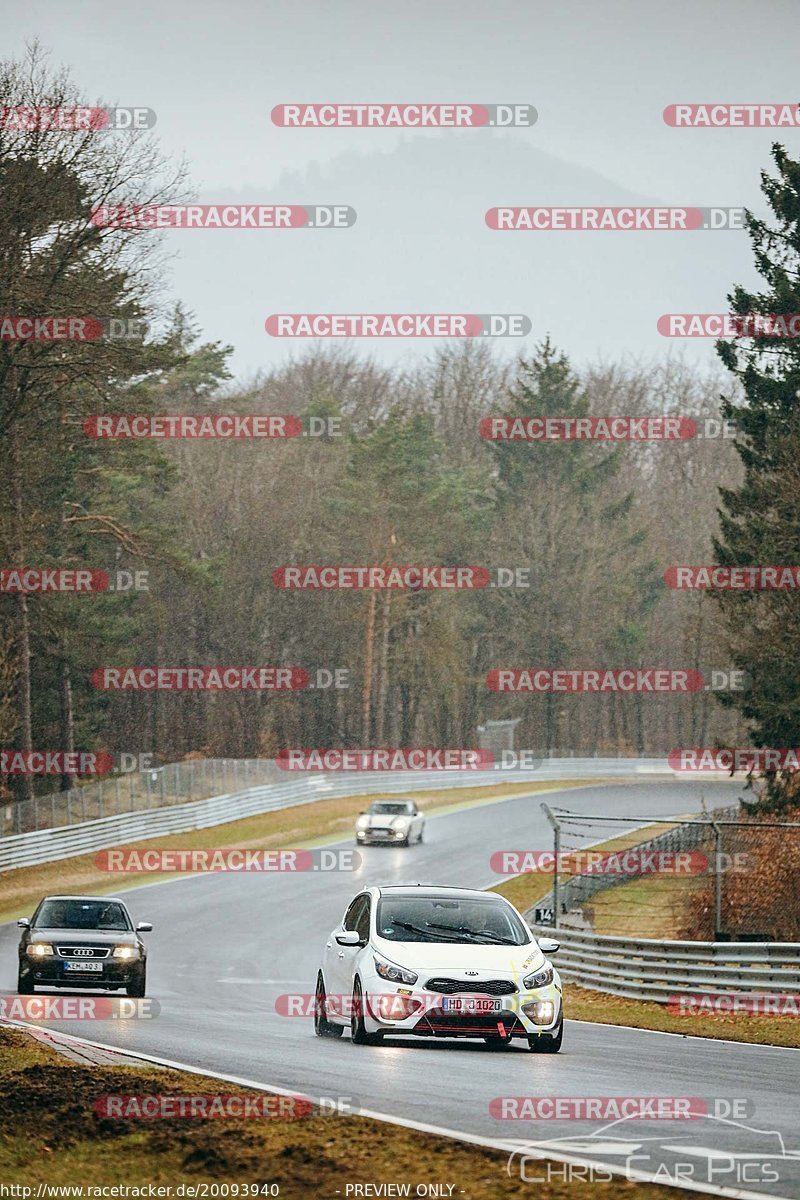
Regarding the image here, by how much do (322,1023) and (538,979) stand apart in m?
2.86

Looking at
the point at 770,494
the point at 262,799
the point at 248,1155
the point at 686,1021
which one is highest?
the point at 770,494

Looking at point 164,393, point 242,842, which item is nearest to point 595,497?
point 164,393

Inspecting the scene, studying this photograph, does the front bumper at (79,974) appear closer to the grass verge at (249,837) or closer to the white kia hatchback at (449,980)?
the white kia hatchback at (449,980)

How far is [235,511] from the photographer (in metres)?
78.9

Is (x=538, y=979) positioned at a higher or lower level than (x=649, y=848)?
higher

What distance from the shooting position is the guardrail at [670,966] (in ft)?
70.7

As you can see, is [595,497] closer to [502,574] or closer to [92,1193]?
[502,574]

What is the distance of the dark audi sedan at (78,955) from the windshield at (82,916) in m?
0.01

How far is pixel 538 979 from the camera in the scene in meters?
15.1

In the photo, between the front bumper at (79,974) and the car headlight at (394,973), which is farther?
the front bumper at (79,974)

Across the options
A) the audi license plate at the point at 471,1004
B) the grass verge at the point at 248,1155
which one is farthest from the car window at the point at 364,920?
the grass verge at the point at 248,1155

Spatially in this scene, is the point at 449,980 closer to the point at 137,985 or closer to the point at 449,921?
the point at 449,921

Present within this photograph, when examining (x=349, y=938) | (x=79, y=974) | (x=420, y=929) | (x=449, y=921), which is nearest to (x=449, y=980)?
(x=420, y=929)

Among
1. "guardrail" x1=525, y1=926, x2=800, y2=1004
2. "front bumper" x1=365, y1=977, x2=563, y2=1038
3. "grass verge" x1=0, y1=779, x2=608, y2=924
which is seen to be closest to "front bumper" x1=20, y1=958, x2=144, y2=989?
"guardrail" x1=525, y1=926, x2=800, y2=1004
